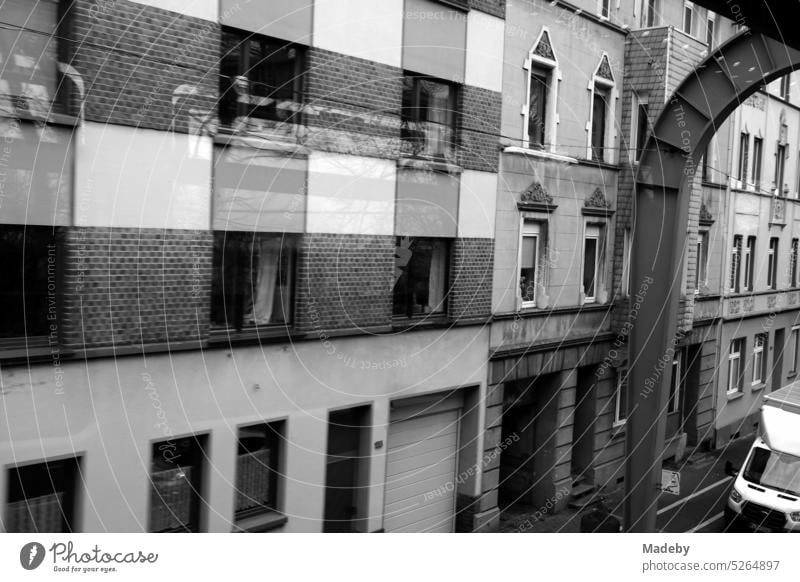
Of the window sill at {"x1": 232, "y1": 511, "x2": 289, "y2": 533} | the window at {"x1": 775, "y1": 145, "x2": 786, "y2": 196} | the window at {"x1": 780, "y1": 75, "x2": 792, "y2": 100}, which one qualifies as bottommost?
the window sill at {"x1": 232, "y1": 511, "x2": 289, "y2": 533}

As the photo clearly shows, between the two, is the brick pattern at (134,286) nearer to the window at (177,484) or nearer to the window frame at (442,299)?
the window at (177,484)

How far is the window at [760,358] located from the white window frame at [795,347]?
220 millimetres

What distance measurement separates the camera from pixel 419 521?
3914mm

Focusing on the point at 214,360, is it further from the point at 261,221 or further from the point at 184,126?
the point at 184,126

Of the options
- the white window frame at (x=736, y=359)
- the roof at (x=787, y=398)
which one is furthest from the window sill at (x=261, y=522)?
the white window frame at (x=736, y=359)

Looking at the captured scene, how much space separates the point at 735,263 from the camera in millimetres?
5852

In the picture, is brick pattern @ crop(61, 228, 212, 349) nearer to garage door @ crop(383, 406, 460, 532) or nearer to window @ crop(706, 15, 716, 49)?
garage door @ crop(383, 406, 460, 532)

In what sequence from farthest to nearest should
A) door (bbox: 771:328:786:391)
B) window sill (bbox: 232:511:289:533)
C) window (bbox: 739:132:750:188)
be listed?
1. door (bbox: 771:328:786:391)
2. window (bbox: 739:132:750:188)
3. window sill (bbox: 232:511:289:533)

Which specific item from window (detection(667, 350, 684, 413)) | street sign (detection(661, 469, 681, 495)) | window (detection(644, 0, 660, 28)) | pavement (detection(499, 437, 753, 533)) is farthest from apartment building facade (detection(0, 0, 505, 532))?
window (detection(667, 350, 684, 413))

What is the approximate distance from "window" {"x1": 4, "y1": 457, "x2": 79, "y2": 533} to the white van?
458cm

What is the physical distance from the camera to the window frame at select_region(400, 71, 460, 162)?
149 inches

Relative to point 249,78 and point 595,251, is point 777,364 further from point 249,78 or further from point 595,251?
point 249,78

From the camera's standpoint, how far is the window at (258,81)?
3.16 metres

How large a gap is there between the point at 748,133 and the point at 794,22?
2642mm
